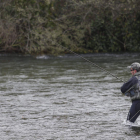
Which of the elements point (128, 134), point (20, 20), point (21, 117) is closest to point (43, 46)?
point (20, 20)

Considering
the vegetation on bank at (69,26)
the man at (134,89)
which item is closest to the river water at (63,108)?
the man at (134,89)

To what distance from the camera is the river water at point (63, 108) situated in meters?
7.49

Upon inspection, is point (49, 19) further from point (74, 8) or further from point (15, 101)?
point (15, 101)

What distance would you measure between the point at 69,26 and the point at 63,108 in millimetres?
21825

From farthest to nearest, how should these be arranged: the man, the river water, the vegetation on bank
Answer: the vegetation on bank
the man
the river water

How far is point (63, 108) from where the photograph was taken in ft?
32.7

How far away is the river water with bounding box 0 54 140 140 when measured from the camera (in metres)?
7.49

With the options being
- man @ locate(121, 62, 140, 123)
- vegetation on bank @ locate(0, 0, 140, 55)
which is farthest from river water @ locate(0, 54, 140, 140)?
vegetation on bank @ locate(0, 0, 140, 55)

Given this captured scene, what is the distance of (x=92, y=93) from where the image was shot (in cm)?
1240

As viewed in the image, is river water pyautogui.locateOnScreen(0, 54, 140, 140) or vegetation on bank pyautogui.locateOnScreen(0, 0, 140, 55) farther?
vegetation on bank pyautogui.locateOnScreen(0, 0, 140, 55)

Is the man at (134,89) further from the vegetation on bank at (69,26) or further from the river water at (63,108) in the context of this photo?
the vegetation on bank at (69,26)

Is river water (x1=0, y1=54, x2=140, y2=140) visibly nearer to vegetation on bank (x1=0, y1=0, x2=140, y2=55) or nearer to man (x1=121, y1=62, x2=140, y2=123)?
man (x1=121, y1=62, x2=140, y2=123)

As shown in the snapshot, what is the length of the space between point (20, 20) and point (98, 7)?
6026 millimetres

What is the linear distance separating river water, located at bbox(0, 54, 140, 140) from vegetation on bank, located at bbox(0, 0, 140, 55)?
36.9 feet
